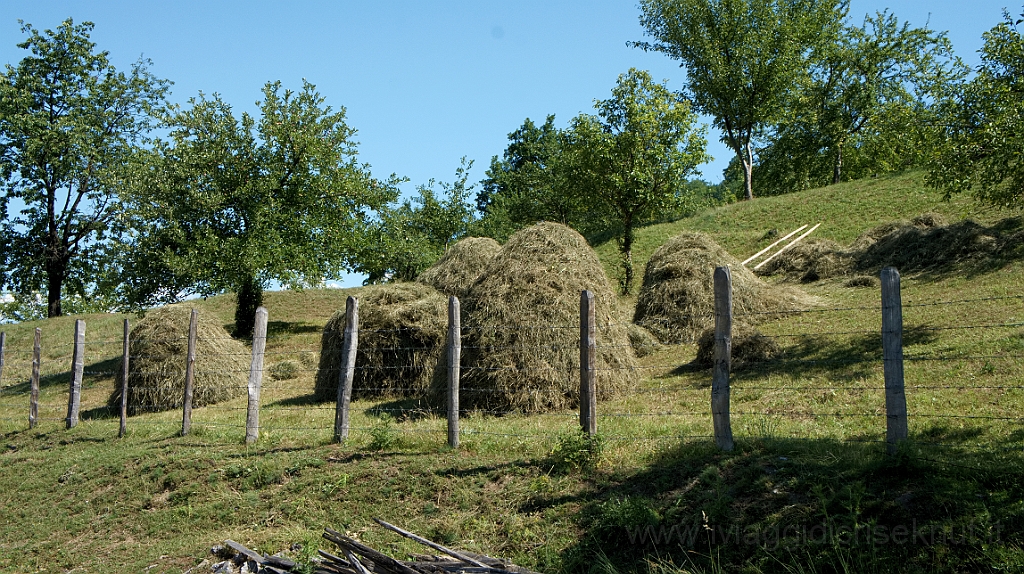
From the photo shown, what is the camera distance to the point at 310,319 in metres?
30.2

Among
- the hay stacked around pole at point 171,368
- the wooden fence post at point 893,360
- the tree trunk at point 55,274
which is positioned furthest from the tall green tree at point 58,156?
the wooden fence post at point 893,360

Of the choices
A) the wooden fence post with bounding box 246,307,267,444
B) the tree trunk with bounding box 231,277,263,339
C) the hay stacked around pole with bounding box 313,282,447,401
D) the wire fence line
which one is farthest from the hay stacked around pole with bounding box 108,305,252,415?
the tree trunk with bounding box 231,277,263,339

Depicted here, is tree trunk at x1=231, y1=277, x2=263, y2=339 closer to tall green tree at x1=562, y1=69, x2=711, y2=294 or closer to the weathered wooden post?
tall green tree at x1=562, y1=69, x2=711, y2=294

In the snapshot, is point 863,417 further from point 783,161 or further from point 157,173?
point 783,161

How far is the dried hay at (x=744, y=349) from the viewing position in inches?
501

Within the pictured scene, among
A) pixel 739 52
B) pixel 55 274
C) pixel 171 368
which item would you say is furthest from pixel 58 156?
pixel 739 52

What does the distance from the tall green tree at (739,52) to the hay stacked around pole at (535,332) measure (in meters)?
31.8

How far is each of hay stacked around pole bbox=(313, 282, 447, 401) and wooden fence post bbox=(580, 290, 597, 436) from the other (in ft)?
20.5

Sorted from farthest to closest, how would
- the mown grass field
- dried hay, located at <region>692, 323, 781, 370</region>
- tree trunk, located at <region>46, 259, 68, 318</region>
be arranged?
1. tree trunk, located at <region>46, 259, 68, 318</region>
2. dried hay, located at <region>692, 323, 781, 370</region>
3. the mown grass field

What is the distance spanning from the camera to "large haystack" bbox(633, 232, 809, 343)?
55.1ft

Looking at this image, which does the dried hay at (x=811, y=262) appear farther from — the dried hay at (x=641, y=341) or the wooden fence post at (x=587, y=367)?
the wooden fence post at (x=587, y=367)

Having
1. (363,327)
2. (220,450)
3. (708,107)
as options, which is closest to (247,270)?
(363,327)

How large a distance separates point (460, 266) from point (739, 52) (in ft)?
97.1

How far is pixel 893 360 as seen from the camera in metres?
6.48
